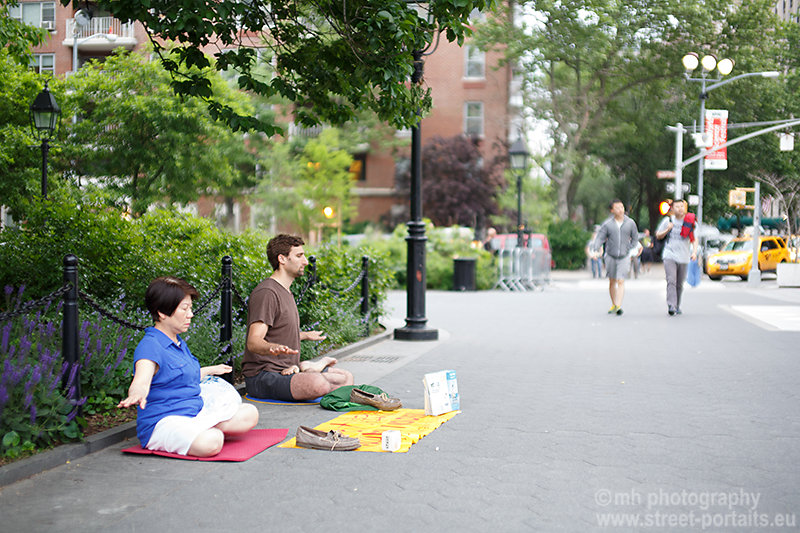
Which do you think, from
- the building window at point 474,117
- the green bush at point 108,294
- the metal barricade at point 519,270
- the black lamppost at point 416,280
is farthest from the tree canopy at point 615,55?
the green bush at point 108,294

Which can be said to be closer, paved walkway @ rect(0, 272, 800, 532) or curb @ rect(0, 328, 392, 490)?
paved walkway @ rect(0, 272, 800, 532)

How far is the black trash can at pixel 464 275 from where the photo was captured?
25188 mm

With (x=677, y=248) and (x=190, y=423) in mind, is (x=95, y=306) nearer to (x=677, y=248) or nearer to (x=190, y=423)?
(x=190, y=423)

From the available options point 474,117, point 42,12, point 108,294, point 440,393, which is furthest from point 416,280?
point 474,117

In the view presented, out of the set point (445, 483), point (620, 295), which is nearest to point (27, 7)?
point (620, 295)

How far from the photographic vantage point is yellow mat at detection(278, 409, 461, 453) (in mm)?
5879

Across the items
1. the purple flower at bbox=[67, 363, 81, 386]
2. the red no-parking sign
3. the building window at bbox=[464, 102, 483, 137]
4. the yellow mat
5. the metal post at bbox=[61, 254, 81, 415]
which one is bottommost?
the yellow mat

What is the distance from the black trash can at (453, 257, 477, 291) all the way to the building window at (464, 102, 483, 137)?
2509 cm

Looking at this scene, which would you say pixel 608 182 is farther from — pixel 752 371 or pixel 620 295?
pixel 752 371

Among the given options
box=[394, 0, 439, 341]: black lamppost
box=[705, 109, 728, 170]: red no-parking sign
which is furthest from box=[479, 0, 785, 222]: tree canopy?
box=[394, 0, 439, 341]: black lamppost

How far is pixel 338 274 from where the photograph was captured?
1197 cm

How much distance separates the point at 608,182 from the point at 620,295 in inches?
2378

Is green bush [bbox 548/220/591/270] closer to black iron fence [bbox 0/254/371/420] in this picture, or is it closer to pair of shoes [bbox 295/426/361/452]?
black iron fence [bbox 0/254/371/420]

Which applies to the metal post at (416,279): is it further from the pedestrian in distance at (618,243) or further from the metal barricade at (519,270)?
the metal barricade at (519,270)
